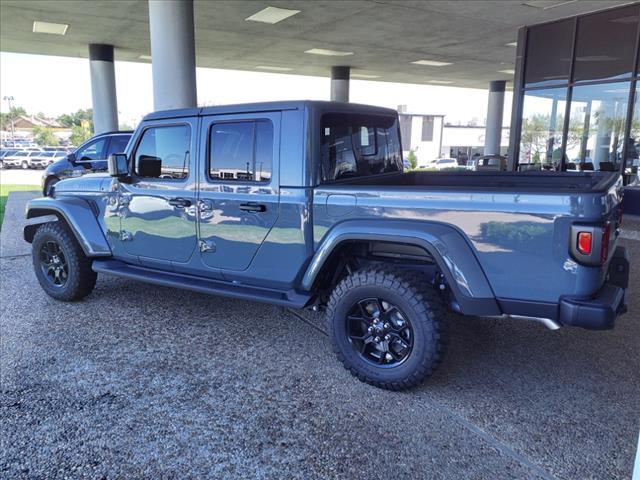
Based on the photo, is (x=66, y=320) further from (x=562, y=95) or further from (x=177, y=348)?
(x=562, y=95)

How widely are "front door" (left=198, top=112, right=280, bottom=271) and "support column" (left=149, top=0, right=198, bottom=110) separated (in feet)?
20.1

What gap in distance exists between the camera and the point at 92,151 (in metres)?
11.2

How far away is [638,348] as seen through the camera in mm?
3984

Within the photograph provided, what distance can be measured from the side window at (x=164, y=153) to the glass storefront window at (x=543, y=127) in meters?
10.7

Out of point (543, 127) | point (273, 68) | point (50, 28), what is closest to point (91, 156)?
point (50, 28)

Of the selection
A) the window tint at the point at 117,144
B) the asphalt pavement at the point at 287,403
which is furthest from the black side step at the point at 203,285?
the window tint at the point at 117,144

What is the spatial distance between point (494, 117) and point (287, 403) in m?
26.2

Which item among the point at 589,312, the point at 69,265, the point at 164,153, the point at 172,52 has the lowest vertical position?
the point at 69,265

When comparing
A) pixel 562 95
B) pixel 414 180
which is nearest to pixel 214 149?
pixel 414 180

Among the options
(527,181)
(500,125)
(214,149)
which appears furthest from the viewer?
(500,125)

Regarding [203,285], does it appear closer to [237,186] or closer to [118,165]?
[237,186]

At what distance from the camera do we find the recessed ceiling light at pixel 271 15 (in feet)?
38.8

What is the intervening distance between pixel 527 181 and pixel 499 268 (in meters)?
1.67

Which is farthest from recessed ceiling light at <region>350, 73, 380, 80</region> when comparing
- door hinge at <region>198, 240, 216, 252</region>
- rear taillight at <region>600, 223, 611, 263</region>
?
rear taillight at <region>600, 223, 611, 263</region>
